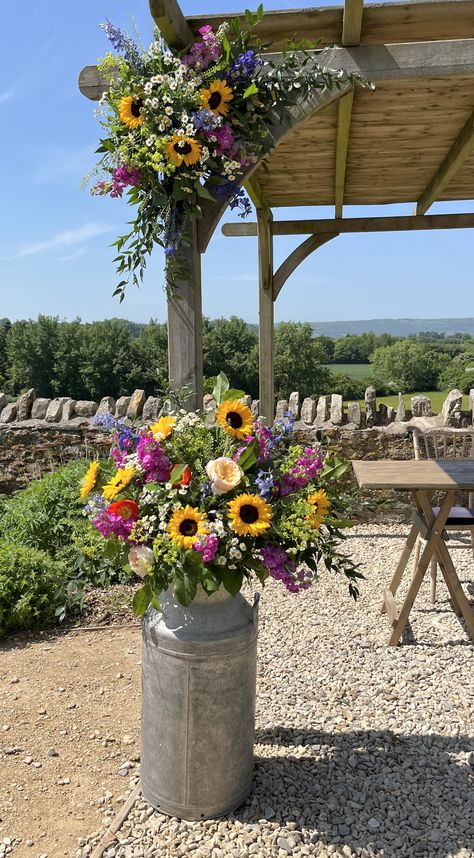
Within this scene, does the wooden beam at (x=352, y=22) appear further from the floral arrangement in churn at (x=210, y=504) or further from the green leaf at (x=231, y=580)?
the green leaf at (x=231, y=580)

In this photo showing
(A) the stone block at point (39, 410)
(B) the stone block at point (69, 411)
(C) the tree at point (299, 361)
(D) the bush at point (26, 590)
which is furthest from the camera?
(C) the tree at point (299, 361)

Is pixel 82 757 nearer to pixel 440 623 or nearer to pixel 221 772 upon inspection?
pixel 221 772

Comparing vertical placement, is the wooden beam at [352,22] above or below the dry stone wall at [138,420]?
above

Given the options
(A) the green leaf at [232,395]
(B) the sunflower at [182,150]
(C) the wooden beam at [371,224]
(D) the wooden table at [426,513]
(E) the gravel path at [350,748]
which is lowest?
(E) the gravel path at [350,748]

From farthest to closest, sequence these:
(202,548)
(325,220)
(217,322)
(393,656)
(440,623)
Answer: (217,322) → (325,220) → (440,623) → (393,656) → (202,548)

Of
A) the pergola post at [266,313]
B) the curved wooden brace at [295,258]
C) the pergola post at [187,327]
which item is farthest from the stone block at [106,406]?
the pergola post at [187,327]

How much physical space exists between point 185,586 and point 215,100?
1674mm

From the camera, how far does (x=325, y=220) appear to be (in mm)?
5703

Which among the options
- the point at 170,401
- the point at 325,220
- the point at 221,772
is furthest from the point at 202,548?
the point at 325,220

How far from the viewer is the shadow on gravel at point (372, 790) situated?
6.68ft

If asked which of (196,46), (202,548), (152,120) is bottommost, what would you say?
(202,548)

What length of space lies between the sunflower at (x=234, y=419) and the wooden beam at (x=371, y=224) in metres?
4.09

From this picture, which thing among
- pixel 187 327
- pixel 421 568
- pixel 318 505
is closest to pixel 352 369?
pixel 421 568

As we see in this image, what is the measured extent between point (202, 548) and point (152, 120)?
1501 millimetres
